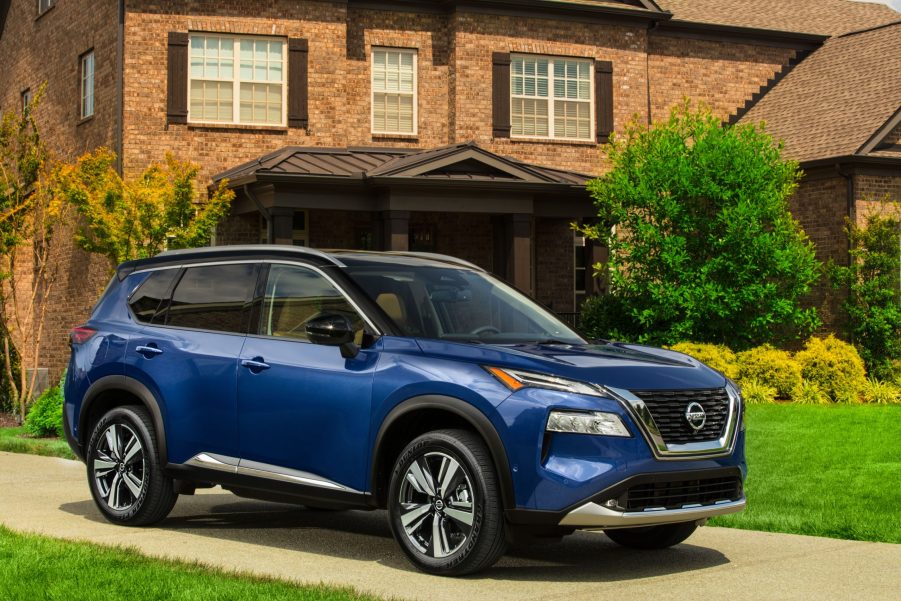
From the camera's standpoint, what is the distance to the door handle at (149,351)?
847 centimetres

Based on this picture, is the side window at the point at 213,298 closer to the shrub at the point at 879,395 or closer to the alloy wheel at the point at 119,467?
the alloy wheel at the point at 119,467

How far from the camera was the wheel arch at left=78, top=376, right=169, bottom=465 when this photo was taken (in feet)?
27.4

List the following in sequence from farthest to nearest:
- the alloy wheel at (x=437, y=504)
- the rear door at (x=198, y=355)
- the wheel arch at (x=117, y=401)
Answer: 1. the wheel arch at (x=117, y=401)
2. the rear door at (x=198, y=355)
3. the alloy wheel at (x=437, y=504)

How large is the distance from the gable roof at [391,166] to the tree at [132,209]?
162cm

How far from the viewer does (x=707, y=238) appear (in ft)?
66.5

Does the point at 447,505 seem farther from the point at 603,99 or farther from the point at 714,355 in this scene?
the point at 603,99

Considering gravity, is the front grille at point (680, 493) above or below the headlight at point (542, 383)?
below

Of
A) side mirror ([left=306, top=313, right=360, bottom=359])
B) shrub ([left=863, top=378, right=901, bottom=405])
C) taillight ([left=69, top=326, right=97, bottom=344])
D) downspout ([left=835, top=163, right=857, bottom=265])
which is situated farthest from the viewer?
downspout ([left=835, top=163, right=857, bottom=265])

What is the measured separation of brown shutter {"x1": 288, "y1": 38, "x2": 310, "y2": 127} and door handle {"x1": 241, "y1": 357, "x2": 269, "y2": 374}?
53.5ft

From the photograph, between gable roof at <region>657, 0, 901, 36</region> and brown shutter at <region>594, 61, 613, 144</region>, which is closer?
brown shutter at <region>594, 61, 613, 144</region>

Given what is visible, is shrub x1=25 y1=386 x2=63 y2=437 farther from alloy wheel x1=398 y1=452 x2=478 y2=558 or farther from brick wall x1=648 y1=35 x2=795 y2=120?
brick wall x1=648 y1=35 x2=795 y2=120

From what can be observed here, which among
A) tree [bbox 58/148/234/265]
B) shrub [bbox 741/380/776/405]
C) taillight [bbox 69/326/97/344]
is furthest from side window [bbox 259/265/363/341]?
shrub [bbox 741/380/776/405]

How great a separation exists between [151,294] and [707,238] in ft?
43.0

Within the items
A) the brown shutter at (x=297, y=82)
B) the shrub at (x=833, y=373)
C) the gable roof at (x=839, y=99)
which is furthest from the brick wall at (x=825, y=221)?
the brown shutter at (x=297, y=82)
